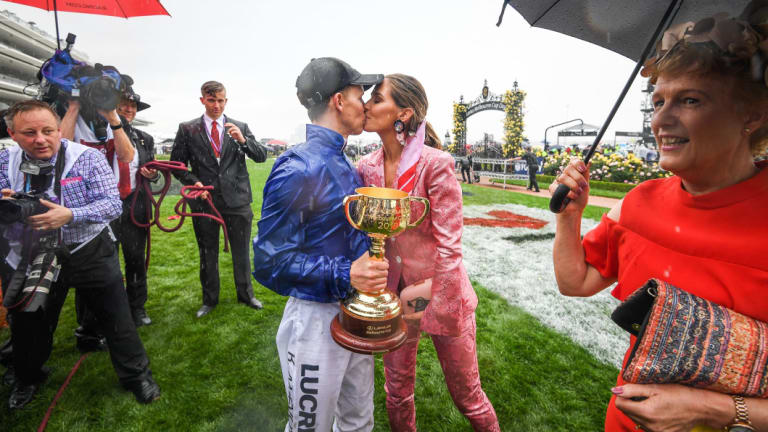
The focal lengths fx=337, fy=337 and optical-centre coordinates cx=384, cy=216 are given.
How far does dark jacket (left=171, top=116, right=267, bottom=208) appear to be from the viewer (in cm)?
437

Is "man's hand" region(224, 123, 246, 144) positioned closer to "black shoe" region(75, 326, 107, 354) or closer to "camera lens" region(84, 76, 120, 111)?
"camera lens" region(84, 76, 120, 111)

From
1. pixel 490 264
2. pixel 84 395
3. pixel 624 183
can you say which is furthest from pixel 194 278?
pixel 624 183

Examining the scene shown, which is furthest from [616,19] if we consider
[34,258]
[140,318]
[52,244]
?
[140,318]

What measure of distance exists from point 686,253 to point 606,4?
4.16 feet

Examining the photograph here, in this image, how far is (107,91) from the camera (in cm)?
320

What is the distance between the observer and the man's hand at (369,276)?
1.57 metres

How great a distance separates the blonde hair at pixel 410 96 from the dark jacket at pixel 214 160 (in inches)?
119

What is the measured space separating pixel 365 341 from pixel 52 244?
272 cm

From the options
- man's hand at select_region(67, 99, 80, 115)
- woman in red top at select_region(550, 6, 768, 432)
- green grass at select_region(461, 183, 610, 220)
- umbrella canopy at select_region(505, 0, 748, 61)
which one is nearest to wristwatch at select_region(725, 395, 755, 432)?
woman in red top at select_region(550, 6, 768, 432)

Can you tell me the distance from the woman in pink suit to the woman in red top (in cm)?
85

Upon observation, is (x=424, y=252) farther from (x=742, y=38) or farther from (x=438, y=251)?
(x=742, y=38)

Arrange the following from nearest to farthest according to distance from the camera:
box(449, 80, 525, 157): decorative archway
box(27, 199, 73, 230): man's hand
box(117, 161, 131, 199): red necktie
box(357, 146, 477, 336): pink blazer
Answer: box(357, 146, 477, 336): pink blazer, box(27, 199, 73, 230): man's hand, box(117, 161, 131, 199): red necktie, box(449, 80, 525, 157): decorative archway

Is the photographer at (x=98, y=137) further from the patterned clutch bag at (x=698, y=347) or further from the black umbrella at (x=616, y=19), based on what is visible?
the patterned clutch bag at (x=698, y=347)

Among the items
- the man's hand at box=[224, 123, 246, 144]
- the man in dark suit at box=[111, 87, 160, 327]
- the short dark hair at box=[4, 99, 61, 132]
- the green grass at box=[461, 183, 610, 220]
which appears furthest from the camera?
the green grass at box=[461, 183, 610, 220]
